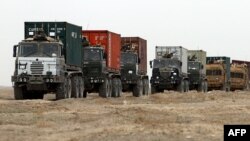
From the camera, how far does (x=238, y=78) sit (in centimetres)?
6169

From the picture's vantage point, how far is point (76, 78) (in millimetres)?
29781

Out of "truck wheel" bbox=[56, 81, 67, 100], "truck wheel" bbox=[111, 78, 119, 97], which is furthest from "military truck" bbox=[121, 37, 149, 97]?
"truck wheel" bbox=[56, 81, 67, 100]

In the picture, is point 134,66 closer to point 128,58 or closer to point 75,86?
point 128,58

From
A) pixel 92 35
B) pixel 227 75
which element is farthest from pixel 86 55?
pixel 227 75

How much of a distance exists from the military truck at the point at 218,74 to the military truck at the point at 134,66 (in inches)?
536

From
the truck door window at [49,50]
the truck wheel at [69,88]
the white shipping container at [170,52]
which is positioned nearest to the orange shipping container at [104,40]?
the truck wheel at [69,88]

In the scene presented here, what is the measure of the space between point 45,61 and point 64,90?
1.75 metres

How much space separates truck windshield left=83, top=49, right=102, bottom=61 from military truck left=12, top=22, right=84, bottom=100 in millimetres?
3177

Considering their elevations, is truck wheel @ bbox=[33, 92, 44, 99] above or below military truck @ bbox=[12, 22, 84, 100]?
below

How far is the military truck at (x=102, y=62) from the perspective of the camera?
108ft

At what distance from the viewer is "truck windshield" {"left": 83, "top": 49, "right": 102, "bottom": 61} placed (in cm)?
3269

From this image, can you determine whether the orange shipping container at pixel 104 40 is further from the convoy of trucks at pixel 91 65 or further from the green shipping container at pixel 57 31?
the green shipping container at pixel 57 31

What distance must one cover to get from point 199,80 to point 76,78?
72.2 feet

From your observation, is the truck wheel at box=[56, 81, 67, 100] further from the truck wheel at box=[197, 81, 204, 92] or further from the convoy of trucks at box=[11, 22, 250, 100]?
the truck wheel at box=[197, 81, 204, 92]
